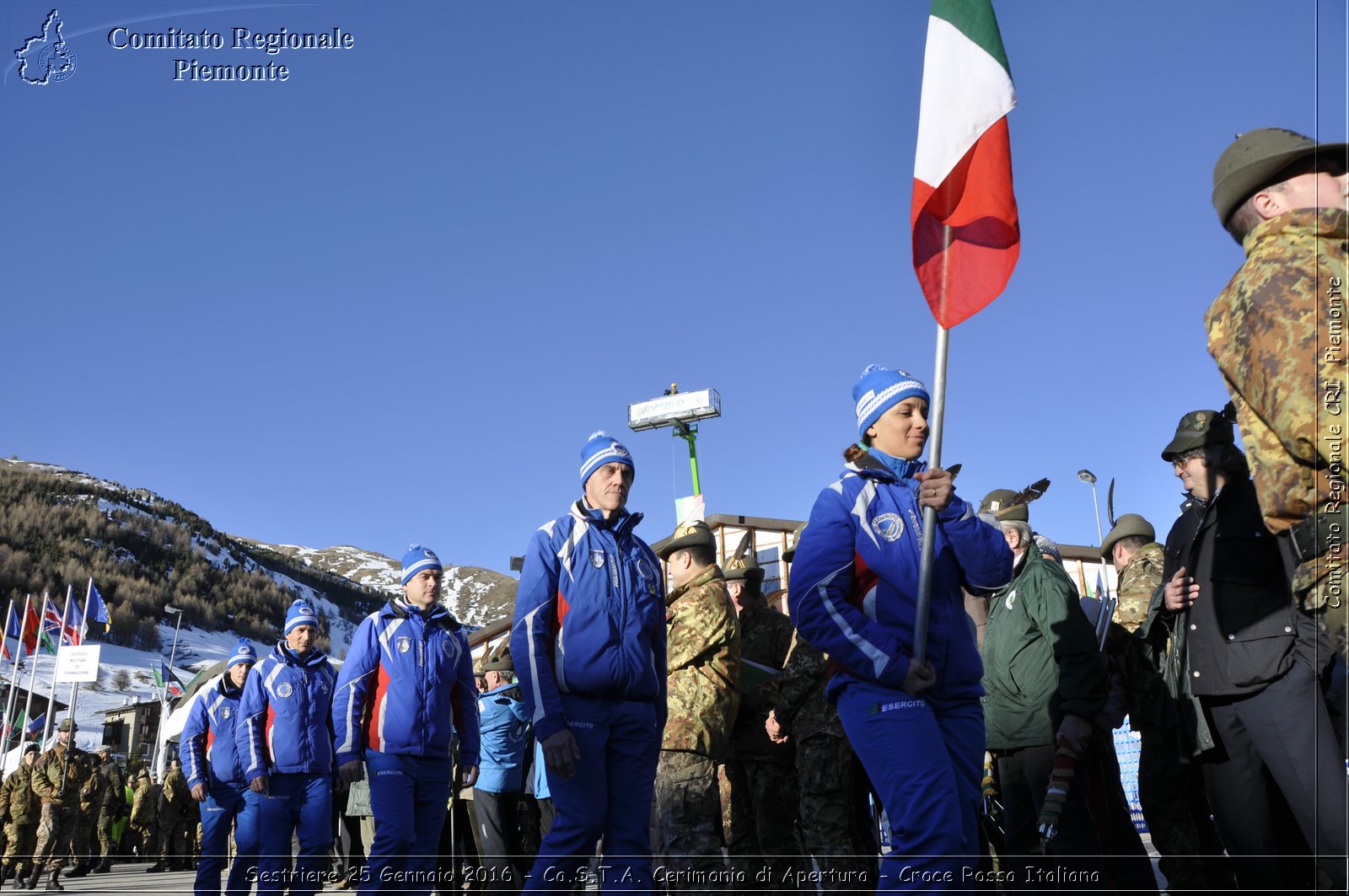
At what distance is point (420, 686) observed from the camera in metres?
6.69

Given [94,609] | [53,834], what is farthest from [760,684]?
[94,609]

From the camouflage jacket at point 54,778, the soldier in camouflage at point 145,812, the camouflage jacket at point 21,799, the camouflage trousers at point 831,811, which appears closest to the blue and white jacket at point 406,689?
the camouflage trousers at point 831,811

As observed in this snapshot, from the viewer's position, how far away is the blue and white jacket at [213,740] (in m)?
8.45

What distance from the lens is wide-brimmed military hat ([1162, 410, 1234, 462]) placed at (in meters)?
4.93

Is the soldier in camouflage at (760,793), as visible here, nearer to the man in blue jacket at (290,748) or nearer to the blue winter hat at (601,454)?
the blue winter hat at (601,454)

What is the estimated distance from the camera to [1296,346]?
285 cm

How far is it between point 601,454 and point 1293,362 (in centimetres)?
339

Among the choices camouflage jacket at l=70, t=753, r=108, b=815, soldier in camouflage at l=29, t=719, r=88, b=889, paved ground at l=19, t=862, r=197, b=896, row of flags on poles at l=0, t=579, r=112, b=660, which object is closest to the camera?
paved ground at l=19, t=862, r=197, b=896

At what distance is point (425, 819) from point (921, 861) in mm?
3871

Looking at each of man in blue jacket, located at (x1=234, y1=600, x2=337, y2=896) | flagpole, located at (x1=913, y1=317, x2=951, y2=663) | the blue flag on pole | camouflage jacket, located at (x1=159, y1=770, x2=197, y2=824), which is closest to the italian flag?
flagpole, located at (x1=913, y1=317, x2=951, y2=663)

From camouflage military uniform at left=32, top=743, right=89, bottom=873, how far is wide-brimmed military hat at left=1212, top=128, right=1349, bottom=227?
16.7 meters

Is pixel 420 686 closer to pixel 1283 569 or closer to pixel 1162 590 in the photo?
pixel 1162 590

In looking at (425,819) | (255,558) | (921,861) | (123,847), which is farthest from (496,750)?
(255,558)

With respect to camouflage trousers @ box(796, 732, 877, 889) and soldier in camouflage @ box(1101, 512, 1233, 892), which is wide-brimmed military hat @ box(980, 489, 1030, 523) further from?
camouflage trousers @ box(796, 732, 877, 889)
